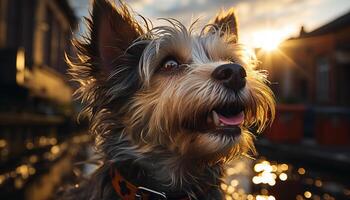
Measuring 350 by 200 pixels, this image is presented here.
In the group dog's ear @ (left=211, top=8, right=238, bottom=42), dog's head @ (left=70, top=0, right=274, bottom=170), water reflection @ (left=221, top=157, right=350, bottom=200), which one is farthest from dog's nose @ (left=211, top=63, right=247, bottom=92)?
water reflection @ (left=221, top=157, right=350, bottom=200)

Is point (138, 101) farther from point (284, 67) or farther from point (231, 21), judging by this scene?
point (284, 67)

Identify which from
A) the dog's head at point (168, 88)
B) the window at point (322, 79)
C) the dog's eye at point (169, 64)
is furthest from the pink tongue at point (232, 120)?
the window at point (322, 79)

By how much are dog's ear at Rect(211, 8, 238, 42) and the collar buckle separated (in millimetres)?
1509

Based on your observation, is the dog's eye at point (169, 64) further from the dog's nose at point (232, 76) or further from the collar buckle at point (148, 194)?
the collar buckle at point (148, 194)

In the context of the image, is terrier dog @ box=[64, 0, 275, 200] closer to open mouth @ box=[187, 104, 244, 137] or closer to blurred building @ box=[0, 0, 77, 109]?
open mouth @ box=[187, 104, 244, 137]

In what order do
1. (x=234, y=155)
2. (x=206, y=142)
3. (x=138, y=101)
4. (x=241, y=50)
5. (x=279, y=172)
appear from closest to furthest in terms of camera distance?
(x=206, y=142)
(x=234, y=155)
(x=138, y=101)
(x=241, y=50)
(x=279, y=172)

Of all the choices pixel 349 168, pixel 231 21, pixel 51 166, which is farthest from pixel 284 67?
pixel 231 21

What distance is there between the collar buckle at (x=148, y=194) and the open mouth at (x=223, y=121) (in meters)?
0.50

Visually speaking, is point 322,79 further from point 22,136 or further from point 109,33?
point 109,33

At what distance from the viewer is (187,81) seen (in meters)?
3.70

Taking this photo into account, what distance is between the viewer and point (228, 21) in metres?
4.72

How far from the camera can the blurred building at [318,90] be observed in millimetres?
21750

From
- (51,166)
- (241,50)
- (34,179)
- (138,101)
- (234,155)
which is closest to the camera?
(234,155)

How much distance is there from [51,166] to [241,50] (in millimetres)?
7273
